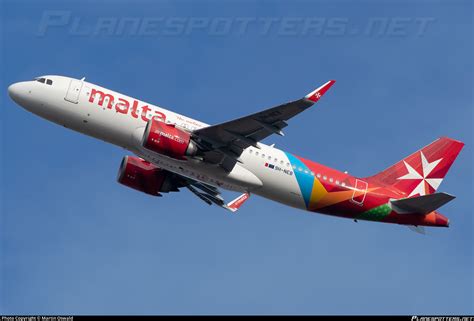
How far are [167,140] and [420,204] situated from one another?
16.1 metres

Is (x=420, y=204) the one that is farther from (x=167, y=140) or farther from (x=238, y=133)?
(x=167, y=140)

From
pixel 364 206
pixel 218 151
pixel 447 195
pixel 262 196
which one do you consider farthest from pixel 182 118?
pixel 447 195

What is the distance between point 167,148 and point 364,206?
42.8ft

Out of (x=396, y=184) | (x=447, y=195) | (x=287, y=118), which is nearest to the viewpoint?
(x=287, y=118)

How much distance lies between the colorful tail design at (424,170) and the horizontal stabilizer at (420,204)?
8.33 feet

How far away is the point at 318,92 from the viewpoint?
1836 inches

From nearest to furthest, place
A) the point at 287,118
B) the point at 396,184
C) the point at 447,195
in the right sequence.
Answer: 1. the point at 287,118
2. the point at 447,195
3. the point at 396,184

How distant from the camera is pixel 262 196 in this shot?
2131 inches

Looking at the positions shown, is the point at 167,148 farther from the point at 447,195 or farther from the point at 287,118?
the point at 447,195

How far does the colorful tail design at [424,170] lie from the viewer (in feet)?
190

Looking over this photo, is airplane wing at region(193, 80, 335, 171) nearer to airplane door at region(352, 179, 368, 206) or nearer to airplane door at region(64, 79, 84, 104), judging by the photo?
airplane door at region(64, 79, 84, 104)

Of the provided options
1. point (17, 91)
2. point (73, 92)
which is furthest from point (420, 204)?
point (17, 91)

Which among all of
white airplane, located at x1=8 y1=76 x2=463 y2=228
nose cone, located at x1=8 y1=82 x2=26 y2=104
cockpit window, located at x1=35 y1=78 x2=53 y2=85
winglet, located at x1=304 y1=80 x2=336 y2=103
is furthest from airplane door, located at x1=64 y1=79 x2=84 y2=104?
winglet, located at x1=304 y1=80 x2=336 y2=103

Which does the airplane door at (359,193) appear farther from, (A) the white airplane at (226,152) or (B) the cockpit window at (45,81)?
(B) the cockpit window at (45,81)
